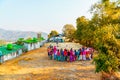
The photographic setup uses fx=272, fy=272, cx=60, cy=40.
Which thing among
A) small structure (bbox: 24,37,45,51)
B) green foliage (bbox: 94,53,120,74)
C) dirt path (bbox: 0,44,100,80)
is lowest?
dirt path (bbox: 0,44,100,80)

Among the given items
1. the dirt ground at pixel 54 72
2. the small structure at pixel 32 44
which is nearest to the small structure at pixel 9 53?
the small structure at pixel 32 44

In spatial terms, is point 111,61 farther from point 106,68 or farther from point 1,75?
point 1,75

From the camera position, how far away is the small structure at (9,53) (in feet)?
147

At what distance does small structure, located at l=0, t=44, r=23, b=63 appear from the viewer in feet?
147

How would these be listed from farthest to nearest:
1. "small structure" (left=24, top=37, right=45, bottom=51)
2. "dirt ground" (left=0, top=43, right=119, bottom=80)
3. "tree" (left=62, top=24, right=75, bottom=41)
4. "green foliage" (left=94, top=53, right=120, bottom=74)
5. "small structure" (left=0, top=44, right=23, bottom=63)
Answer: "tree" (left=62, top=24, right=75, bottom=41) → "small structure" (left=24, top=37, right=45, bottom=51) → "small structure" (left=0, top=44, right=23, bottom=63) → "dirt ground" (left=0, top=43, right=119, bottom=80) → "green foliage" (left=94, top=53, right=120, bottom=74)

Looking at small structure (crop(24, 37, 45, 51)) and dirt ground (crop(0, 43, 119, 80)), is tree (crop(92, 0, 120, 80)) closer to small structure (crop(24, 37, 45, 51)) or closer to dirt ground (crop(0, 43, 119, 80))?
dirt ground (crop(0, 43, 119, 80))

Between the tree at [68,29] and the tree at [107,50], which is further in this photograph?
the tree at [68,29]

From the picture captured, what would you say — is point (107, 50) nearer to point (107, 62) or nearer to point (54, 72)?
point (107, 62)

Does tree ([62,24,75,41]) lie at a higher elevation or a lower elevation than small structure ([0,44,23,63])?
higher

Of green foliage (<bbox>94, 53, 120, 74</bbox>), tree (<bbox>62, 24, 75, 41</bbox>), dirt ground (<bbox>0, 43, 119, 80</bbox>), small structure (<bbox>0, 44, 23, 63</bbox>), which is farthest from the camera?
tree (<bbox>62, 24, 75, 41</bbox>)

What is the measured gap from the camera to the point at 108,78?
2556cm

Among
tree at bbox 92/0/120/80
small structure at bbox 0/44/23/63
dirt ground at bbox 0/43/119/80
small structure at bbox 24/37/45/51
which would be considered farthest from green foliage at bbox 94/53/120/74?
small structure at bbox 24/37/45/51

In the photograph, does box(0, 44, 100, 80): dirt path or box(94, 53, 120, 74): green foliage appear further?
box(0, 44, 100, 80): dirt path

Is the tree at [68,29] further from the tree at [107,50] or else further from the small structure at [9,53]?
the tree at [107,50]
